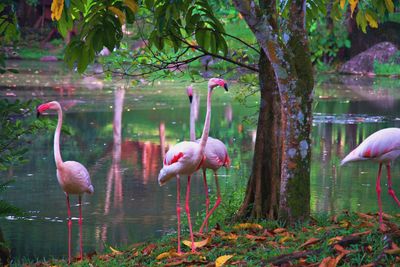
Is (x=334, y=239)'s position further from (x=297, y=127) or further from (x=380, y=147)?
(x=297, y=127)

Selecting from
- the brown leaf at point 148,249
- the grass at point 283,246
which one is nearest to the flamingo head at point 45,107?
the grass at point 283,246

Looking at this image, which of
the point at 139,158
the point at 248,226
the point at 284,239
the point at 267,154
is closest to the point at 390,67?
the point at 139,158

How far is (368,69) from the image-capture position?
36.8 metres

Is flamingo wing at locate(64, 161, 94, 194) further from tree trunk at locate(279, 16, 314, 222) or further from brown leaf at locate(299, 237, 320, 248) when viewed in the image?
brown leaf at locate(299, 237, 320, 248)

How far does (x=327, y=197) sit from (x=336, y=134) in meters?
6.76

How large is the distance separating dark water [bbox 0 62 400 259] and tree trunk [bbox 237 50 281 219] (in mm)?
897

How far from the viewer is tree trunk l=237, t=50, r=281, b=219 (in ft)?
32.2

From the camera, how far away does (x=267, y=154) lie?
389 inches

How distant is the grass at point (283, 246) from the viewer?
6.70 meters

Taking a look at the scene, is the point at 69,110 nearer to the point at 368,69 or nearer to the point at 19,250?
the point at 19,250

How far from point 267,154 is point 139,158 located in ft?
21.7

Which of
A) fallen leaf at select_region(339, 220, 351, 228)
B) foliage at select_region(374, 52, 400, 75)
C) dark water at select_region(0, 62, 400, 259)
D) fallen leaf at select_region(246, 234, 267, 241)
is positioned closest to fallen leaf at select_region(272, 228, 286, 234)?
fallen leaf at select_region(246, 234, 267, 241)

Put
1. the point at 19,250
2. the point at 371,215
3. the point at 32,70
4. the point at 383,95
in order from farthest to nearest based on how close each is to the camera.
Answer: the point at 32,70, the point at 383,95, the point at 19,250, the point at 371,215


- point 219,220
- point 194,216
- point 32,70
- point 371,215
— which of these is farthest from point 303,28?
point 32,70
